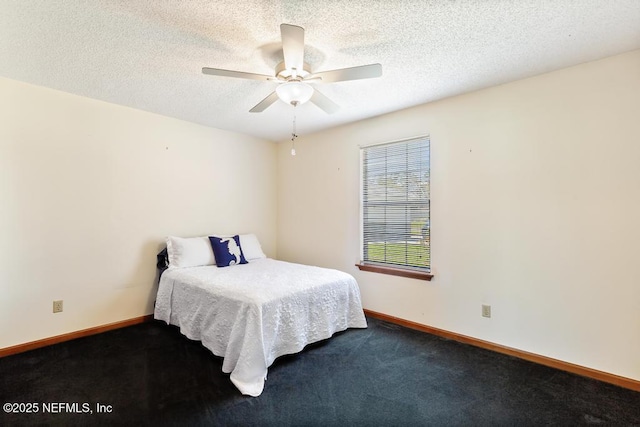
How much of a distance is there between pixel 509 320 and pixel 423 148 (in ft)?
6.01

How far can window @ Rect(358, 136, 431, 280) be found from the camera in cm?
327

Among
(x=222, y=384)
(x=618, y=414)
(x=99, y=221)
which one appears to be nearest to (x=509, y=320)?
(x=618, y=414)

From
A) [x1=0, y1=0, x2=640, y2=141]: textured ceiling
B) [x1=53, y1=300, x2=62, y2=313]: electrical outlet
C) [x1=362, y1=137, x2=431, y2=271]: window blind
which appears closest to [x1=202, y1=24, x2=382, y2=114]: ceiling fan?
[x1=0, y1=0, x2=640, y2=141]: textured ceiling

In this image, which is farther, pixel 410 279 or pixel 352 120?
pixel 352 120

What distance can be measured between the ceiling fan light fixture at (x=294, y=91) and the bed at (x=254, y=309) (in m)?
1.54

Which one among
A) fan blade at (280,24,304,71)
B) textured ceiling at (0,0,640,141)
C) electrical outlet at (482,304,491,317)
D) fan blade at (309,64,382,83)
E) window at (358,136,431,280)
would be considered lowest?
electrical outlet at (482,304,491,317)

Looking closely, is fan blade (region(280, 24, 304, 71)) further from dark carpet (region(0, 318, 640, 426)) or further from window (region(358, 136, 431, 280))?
dark carpet (region(0, 318, 640, 426))

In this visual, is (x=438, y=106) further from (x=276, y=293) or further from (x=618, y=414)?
(x=618, y=414)

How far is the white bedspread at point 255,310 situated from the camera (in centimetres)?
223

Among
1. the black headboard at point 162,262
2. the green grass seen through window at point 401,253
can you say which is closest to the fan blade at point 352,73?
the green grass seen through window at point 401,253

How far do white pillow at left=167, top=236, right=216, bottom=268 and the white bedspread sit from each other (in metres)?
0.12

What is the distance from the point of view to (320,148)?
4250 mm

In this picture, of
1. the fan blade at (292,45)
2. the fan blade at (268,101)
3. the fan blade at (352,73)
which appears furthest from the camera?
the fan blade at (268,101)

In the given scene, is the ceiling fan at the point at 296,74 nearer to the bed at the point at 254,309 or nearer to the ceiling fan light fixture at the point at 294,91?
the ceiling fan light fixture at the point at 294,91
